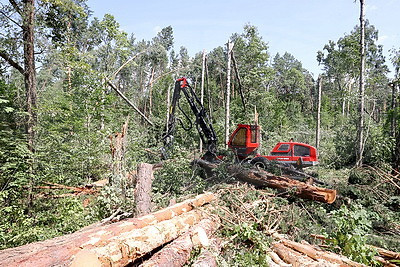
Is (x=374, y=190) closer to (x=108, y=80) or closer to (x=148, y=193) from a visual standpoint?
(x=148, y=193)

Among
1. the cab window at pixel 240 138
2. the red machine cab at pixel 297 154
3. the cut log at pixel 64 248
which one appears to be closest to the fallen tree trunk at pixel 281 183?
the cab window at pixel 240 138

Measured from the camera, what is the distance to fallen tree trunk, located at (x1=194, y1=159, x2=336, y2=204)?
6.22 meters

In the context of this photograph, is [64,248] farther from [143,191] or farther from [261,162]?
[261,162]

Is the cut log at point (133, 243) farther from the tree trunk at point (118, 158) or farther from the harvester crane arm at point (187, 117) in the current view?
the harvester crane arm at point (187, 117)

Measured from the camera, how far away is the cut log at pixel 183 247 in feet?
10.3

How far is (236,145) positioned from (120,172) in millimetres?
6541

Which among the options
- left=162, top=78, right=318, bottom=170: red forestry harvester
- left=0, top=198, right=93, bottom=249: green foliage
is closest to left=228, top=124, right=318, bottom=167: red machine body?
left=162, top=78, right=318, bottom=170: red forestry harvester

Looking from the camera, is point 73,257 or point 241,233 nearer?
point 73,257

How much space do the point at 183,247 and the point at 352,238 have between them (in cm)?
249

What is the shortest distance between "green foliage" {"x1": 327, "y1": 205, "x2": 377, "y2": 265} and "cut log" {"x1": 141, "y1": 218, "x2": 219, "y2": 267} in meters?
2.04

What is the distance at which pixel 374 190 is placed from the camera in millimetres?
6805

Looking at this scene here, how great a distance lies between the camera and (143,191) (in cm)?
494

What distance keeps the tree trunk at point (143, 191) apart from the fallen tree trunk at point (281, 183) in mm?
3542

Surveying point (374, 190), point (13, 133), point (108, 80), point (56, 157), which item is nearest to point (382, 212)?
point (374, 190)
